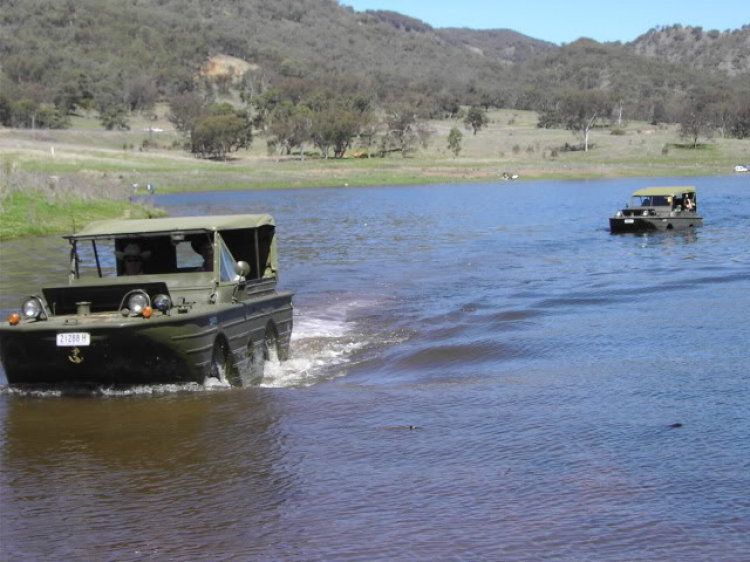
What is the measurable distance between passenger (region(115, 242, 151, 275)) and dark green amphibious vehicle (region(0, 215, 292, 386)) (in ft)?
0.04

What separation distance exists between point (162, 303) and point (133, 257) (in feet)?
6.09

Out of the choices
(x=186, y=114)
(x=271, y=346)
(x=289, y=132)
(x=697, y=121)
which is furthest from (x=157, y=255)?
(x=186, y=114)

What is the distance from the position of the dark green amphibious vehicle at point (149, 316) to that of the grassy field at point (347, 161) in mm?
32181

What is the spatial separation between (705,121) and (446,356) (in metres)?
113

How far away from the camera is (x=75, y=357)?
36.6ft

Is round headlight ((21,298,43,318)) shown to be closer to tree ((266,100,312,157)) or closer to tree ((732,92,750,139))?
tree ((266,100,312,157))

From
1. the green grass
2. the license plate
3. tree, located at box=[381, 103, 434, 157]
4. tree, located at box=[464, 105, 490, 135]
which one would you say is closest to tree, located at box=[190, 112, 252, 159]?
tree, located at box=[381, 103, 434, 157]

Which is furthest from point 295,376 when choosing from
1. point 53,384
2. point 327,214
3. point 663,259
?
point 327,214

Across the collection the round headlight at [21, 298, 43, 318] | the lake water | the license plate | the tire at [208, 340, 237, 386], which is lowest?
the lake water

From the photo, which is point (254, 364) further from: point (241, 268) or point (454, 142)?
point (454, 142)

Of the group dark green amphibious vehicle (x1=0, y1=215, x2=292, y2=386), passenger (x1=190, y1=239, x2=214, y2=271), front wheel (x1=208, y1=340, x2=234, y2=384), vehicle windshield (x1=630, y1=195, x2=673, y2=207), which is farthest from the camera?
vehicle windshield (x1=630, y1=195, x2=673, y2=207)

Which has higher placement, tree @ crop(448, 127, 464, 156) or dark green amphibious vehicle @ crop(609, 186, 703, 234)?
tree @ crop(448, 127, 464, 156)

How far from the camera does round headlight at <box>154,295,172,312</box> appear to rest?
1108 centimetres

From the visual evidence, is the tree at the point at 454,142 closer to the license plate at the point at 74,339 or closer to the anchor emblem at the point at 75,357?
the anchor emblem at the point at 75,357
